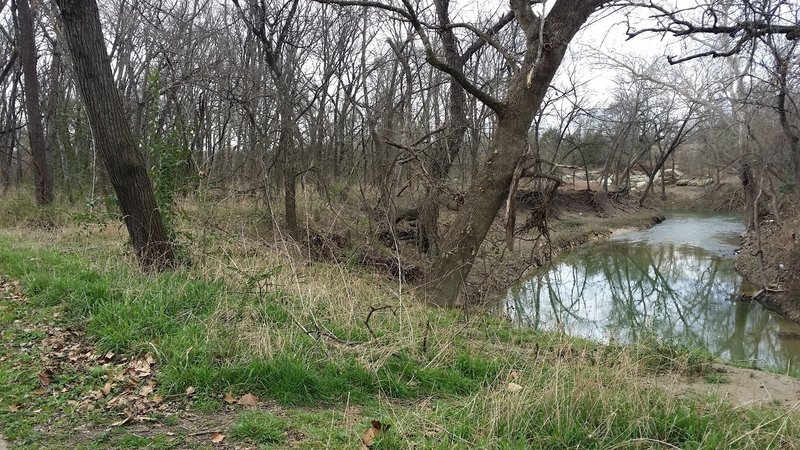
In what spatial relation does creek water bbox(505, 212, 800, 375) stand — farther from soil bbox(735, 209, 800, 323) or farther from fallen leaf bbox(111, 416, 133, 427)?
fallen leaf bbox(111, 416, 133, 427)

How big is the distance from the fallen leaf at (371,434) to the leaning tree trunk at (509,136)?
15.5 feet

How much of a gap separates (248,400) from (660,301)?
42.0 ft

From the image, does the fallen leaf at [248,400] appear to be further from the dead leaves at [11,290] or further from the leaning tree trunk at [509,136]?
the leaning tree trunk at [509,136]

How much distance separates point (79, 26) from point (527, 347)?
584cm

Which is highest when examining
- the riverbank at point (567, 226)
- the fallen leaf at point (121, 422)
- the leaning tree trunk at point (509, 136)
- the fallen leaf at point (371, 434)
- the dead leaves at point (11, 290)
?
the leaning tree trunk at point (509, 136)

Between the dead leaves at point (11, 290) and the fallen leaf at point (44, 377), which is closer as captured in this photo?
the fallen leaf at point (44, 377)

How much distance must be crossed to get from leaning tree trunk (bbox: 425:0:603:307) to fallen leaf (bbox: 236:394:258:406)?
14.5 feet

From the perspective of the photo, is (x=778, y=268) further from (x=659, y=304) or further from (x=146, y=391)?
(x=146, y=391)

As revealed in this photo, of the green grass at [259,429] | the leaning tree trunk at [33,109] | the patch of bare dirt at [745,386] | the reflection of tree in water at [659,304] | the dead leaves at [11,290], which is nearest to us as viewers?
the green grass at [259,429]

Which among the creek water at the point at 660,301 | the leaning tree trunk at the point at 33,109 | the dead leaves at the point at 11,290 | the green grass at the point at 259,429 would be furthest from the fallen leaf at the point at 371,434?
the leaning tree trunk at the point at 33,109

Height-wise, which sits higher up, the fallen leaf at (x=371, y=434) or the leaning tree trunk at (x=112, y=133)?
the leaning tree trunk at (x=112, y=133)

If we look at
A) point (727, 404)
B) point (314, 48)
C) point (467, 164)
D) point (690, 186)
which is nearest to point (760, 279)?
point (467, 164)

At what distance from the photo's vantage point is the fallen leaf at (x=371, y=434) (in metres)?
3.16

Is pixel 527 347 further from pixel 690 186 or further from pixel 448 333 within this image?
pixel 690 186
